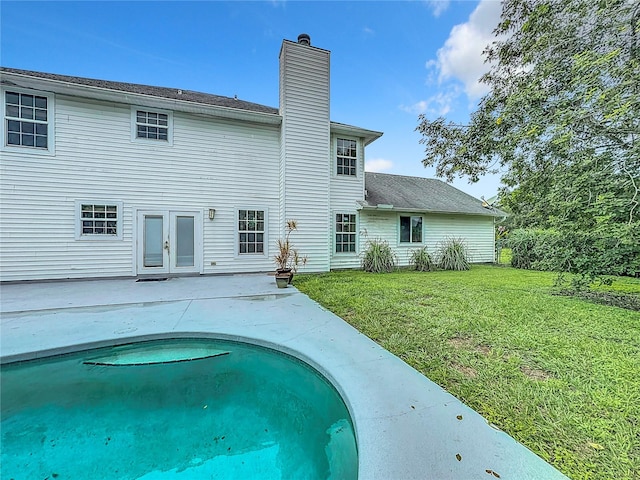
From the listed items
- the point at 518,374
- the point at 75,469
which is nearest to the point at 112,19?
the point at 75,469

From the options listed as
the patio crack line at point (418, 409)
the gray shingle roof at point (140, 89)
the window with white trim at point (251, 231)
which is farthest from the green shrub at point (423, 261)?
the patio crack line at point (418, 409)

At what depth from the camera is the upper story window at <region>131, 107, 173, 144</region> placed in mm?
8531

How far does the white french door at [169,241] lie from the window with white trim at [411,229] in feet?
26.2

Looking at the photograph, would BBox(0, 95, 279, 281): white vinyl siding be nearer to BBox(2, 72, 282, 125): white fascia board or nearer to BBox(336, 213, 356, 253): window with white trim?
BBox(2, 72, 282, 125): white fascia board

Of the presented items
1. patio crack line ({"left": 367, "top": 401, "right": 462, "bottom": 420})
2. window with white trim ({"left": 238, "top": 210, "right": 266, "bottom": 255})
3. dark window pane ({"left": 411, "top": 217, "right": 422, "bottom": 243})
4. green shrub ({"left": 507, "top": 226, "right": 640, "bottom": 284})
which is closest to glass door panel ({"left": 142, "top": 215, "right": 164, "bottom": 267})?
window with white trim ({"left": 238, "top": 210, "right": 266, "bottom": 255})

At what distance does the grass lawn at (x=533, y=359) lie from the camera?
1923 mm

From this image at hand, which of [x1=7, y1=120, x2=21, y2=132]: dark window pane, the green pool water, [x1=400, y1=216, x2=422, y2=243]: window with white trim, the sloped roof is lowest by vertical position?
the green pool water

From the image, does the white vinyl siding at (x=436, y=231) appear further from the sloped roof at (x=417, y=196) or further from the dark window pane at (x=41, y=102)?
the dark window pane at (x=41, y=102)

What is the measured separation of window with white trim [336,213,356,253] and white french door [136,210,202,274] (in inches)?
192

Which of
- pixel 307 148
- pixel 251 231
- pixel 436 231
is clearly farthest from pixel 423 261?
pixel 251 231

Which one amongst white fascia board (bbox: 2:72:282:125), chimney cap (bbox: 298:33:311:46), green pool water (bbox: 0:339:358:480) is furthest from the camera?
chimney cap (bbox: 298:33:311:46)

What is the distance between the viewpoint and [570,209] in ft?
18.6

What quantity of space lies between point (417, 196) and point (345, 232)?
4.83 metres

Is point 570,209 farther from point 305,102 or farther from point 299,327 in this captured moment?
point 305,102
